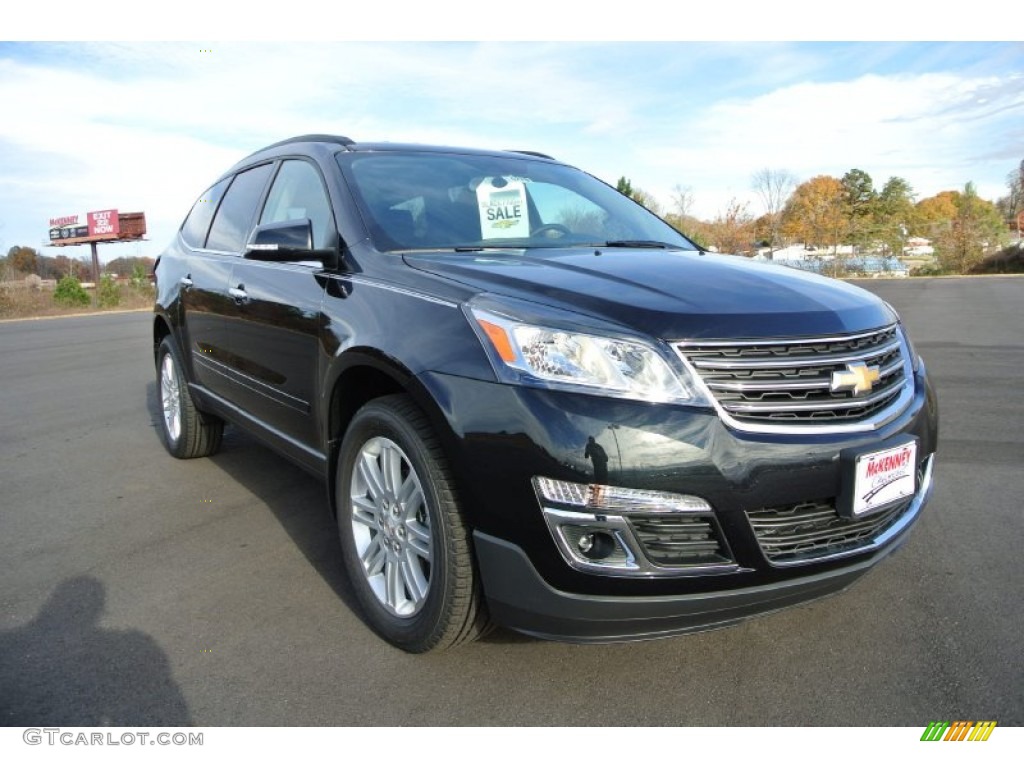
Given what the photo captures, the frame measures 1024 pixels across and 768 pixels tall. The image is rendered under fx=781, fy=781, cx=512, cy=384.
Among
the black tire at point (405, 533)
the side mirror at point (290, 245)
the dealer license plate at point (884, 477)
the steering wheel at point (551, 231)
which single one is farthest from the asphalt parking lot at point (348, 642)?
the steering wheel at point (551, 231)

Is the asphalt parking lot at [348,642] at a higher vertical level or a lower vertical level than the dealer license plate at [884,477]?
lower

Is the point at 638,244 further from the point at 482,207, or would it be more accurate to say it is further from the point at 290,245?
the point at 290,245

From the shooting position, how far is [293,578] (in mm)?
3291

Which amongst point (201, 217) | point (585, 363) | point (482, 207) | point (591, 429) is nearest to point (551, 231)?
point (482, 207)

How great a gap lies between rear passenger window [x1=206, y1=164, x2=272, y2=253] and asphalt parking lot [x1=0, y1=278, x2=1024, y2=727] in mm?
1424

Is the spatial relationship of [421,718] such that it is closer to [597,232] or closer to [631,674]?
[631,674]

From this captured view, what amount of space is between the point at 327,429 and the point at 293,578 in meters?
0.72

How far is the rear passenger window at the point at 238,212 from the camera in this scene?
422cm

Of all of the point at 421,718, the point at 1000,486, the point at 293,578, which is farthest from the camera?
A: the point at 1000,486

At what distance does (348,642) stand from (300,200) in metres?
2.08

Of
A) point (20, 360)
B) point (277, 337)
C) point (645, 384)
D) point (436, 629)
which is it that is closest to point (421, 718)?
point (436, 629)

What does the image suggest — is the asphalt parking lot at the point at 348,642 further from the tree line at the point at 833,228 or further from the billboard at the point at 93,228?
the billboard at the point at 93,228

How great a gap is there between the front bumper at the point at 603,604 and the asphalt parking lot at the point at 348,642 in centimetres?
30

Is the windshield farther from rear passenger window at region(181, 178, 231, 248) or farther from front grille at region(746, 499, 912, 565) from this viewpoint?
rear passenger window at region(181, 178, 231, 248)
